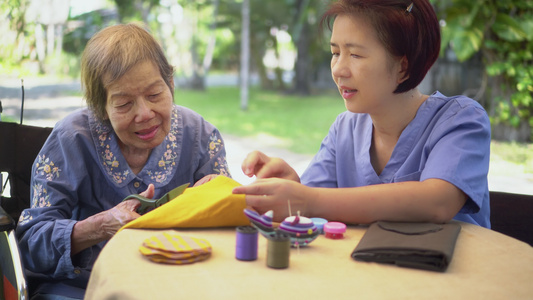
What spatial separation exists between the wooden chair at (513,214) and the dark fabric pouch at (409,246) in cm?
64

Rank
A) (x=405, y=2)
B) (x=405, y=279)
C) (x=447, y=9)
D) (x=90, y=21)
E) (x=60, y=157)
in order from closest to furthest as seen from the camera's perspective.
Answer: (x=405, y=279)
(x=405, y=2)
(x=60, y=157)
(x=447, y=9)
(x=90, y=21)

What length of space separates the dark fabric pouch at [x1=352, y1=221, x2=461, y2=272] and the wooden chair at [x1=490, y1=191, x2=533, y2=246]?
64 cm

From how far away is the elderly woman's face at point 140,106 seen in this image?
71.4 inches

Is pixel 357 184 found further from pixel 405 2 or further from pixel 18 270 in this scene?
pixel 18 270

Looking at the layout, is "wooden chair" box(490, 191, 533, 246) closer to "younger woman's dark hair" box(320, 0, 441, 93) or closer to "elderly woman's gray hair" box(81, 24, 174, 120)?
"younger woman's dark hair" box(320, 0, 441, 93)

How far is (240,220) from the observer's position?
1.54m

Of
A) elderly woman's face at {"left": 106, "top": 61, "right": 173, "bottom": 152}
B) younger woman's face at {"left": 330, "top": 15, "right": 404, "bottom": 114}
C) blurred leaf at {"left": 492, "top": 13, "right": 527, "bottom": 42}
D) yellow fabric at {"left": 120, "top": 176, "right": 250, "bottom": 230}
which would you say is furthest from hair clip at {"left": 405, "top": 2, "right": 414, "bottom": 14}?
blurred leaf at {"left": 492, "top": 13, "right": 527, "bottom": 42}

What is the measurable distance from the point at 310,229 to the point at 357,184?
0.62 meters

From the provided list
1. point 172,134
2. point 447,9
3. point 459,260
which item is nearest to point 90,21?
point 447,9

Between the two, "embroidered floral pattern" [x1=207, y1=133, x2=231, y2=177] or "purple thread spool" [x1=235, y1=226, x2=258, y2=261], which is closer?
"purple thread spool" [x1=235, y1=226, x2=258, y2=261]

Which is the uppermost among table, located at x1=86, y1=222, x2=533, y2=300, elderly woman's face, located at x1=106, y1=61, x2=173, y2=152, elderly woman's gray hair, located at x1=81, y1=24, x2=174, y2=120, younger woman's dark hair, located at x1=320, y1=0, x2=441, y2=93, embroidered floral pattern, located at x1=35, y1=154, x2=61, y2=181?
younger woman's dark hair, located at x1=320, y1=0, x2=441, y2=93

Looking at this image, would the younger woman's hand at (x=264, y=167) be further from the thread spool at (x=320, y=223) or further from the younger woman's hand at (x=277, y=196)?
the thread spool at (x=320, y=223)

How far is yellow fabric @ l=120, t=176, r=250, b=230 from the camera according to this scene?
1.49 meters

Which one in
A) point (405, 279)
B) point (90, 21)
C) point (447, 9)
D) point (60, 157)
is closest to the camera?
point (405, 279)
